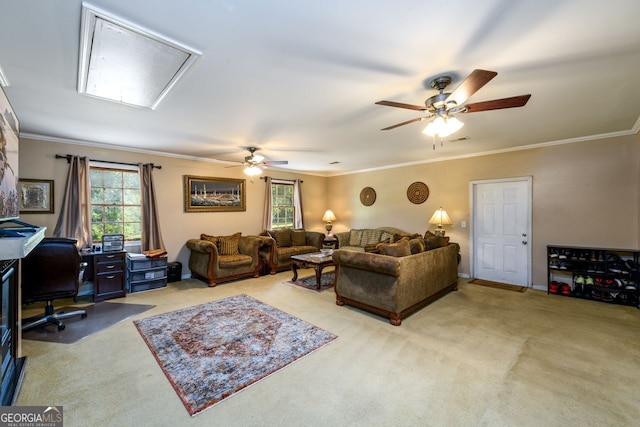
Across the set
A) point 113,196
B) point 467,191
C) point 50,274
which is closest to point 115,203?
point 113,196

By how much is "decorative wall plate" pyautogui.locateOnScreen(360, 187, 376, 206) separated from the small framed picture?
6.08 m

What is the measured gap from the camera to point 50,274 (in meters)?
2.98

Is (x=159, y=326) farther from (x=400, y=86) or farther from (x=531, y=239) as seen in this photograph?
(x=531, y=239)

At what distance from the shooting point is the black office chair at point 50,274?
2.91m

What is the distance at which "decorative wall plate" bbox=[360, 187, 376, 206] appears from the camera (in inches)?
274

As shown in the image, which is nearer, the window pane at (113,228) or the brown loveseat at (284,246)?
the window pane at (113,228)

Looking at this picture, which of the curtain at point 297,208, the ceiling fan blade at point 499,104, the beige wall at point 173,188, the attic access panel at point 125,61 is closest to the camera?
the attic access panel at point 125,61

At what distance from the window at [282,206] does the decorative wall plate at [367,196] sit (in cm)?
190

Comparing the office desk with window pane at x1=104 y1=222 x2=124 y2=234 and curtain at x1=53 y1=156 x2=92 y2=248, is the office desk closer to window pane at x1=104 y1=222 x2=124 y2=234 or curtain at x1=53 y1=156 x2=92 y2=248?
curtain at x1=53 y1=156 x2=92 y2=248

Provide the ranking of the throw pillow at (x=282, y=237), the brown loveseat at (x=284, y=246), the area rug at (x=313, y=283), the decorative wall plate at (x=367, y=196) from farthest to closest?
the decorative wall plate at (x=367, y=196)
the throw pillow at (x=282, y=237)
the brown loveseat at (x=284, y=246)
the area rug at (x=313, y=283)

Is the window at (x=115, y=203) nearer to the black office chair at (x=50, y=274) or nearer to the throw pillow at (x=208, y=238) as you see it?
the throw pillow at (x=208, y=238)

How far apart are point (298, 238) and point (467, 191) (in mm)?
3815

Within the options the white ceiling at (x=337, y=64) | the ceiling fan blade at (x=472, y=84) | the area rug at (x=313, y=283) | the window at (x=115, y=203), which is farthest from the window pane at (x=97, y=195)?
the ceiling fan blade at (x=472, y=84)

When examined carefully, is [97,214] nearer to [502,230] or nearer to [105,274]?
[105,274]
